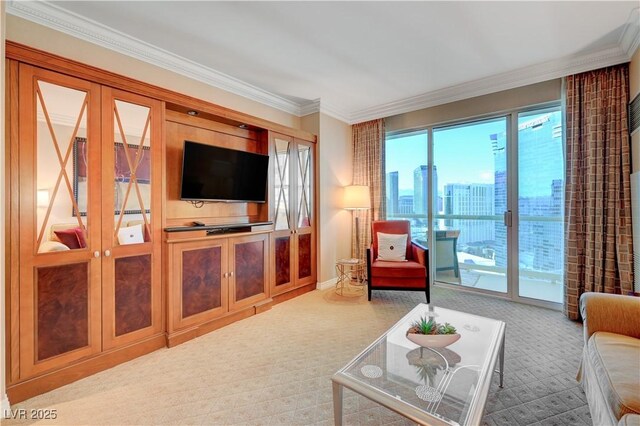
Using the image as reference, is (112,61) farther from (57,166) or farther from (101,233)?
(101,233)

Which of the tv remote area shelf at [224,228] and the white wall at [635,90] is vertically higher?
the white wall at [635,90]

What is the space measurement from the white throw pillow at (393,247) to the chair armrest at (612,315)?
7.14 ft

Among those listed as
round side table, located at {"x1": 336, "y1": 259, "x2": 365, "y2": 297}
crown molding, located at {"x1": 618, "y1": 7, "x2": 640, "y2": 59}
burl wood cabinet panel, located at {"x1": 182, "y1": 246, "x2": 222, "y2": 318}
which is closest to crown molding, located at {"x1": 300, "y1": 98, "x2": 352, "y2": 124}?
round side table, located at {"x1": 336, "y1": 259, "x2": 365, "y2": 297}

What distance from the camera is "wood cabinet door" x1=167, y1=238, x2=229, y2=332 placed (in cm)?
251

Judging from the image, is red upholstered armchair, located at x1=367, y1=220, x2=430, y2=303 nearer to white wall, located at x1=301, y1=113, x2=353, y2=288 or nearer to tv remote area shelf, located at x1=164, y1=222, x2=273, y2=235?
→ white wall, located at x1=301, y1=113, x2=353, y2=288

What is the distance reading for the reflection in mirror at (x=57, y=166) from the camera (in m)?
1.88

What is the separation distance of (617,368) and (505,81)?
3.20 m

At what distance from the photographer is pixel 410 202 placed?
4.48 meters

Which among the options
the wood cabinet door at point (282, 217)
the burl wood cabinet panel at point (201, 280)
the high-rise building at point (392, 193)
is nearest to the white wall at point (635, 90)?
the high-rise building at point (392, 193)

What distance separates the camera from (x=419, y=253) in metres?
3.63

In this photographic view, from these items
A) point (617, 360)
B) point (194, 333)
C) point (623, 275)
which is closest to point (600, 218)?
point (623, 275)

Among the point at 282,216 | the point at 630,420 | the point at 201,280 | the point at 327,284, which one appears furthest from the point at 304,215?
the point at 630,420

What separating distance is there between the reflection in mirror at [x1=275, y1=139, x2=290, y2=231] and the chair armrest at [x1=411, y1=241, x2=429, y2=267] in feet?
5.72

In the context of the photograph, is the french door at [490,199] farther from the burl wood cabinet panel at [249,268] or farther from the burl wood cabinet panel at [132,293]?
the burl wood cabinet panel at [132,293]
